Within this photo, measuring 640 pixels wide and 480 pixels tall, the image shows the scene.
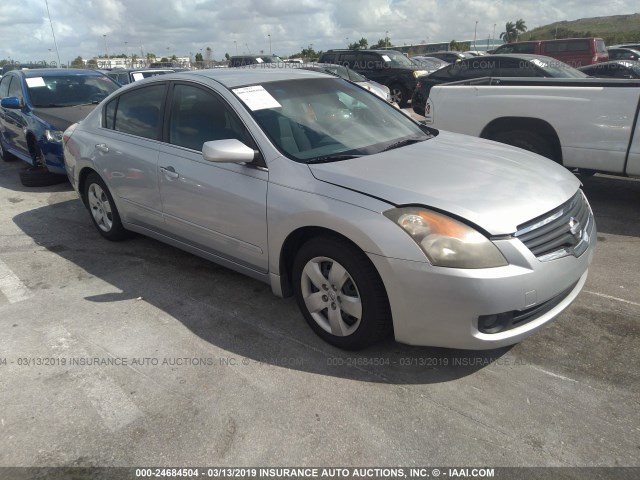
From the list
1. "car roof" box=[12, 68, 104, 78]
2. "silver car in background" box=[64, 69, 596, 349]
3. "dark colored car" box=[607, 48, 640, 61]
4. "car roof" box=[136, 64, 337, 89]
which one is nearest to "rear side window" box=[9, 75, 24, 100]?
"car roof" box=[12, 68, 104, 78]

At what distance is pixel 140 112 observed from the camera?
14.1 ft

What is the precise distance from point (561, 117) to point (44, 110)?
273 inches

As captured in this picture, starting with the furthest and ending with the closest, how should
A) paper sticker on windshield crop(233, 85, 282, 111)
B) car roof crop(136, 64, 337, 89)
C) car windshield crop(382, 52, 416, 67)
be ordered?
1. car windshield crop(382, 52, 416, 67)
2. car roof crop(136, 64, 337, 89)
3. paper sticker on windshield crop(233, 85, 282, 111)

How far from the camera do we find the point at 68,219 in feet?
19.2

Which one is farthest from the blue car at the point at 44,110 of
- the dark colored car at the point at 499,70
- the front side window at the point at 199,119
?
the dark colored car at the point at 499,70

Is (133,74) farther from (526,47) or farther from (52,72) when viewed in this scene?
(526,47)

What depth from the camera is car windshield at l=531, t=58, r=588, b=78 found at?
9.15 meters

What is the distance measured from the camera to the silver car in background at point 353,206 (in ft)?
Result: 8.30

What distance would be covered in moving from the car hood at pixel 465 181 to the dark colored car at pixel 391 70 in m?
13.4

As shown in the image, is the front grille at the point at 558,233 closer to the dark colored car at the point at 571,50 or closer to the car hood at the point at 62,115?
the car hood at the point at 62,115

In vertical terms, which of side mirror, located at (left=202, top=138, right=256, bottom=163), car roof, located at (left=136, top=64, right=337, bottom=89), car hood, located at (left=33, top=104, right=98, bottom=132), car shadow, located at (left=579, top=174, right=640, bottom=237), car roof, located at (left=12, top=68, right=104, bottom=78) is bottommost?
car shadow, located at (left=579, top=174, right=640, bottom=237)

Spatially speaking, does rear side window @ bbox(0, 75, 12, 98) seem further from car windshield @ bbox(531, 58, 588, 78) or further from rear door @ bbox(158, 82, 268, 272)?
car windshield @ bbox(531, 58, 588, 78)

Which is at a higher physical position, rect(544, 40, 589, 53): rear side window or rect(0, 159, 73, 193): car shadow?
rect(544, 40, 589, 53): rear side window

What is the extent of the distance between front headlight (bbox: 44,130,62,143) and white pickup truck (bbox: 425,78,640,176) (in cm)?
511
